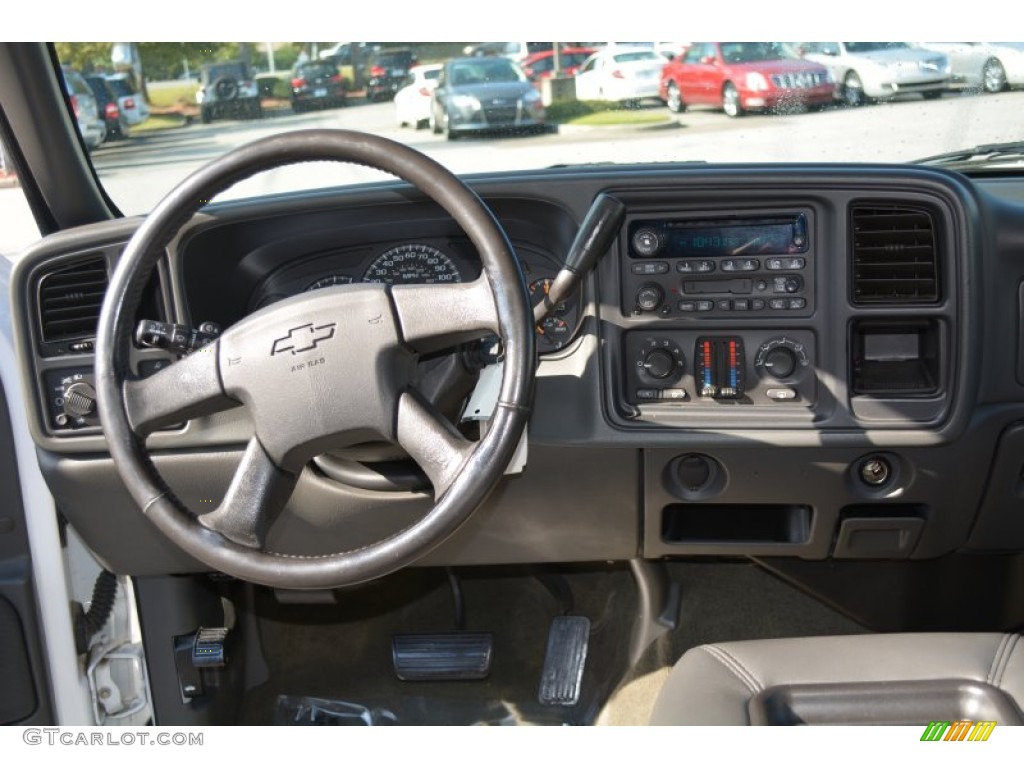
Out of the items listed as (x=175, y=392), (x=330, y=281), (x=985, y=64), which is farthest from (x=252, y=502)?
(x=985, y=64)

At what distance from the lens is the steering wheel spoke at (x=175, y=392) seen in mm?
1723

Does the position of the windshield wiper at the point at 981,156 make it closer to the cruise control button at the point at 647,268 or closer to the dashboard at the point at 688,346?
the dashboard at the point at 688,346

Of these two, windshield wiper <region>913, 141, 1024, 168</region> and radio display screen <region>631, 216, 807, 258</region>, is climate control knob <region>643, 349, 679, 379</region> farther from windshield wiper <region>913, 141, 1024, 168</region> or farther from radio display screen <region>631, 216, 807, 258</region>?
windshield wiper <region>913, 141, 1024, 168</region>

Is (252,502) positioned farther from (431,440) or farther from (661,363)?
(661,363)

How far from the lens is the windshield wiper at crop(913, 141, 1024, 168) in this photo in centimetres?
231

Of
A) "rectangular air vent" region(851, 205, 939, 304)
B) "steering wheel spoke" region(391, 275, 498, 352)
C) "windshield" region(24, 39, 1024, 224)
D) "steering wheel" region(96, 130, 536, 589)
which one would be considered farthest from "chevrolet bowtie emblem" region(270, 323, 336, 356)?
"rectangular air vent" region(851, 205, 939, 304)

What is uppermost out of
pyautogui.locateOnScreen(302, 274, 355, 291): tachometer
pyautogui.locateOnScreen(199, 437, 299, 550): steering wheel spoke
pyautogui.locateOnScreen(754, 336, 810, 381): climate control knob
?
pyautogui.locateOnScreen(302, 274, 355, 291): tachometer

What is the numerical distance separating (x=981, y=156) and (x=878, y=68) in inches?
14.5

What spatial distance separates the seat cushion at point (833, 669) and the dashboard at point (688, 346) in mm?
472

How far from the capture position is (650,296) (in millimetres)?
2176

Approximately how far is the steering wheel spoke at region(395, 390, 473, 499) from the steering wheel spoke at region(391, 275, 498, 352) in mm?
→ 99

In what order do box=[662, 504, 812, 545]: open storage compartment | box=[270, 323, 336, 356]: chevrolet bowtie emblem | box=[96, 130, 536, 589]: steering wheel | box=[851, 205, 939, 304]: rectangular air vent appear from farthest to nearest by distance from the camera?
box=[662, 504, 812, 545]: open storage compartment
box=[851, 205, 939, 304]: rectangular air vent
box=[270, 323, 336, 356]: chevrolet bowtie emblem
box=[96, 130, 536, 589]: steering wheel

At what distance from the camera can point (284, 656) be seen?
300 centimetres
